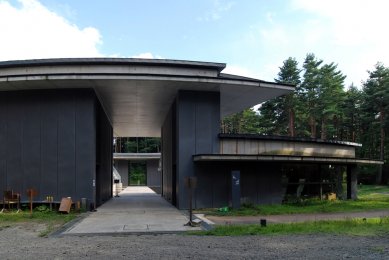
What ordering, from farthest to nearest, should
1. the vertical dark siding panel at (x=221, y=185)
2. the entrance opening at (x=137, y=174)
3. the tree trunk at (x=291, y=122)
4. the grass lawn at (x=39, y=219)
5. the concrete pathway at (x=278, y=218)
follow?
the entrance opening at (x=137, y=174)
the tree trunk at (x=291, y=122)
the vertical dark siding panel at (x=221, y=185)
the concrete pathway at (x=278, y=218)
the grass lawn at (x=39, y=219)

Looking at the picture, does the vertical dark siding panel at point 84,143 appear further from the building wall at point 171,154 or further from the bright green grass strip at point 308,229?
the bright green grass strip at point 308,229

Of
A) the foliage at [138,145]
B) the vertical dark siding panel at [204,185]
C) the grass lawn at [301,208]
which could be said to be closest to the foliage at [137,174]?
the foliage at [138,145]

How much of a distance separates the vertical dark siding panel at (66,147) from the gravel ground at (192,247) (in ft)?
28.1

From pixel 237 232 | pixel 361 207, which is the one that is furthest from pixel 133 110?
pixel 237 232

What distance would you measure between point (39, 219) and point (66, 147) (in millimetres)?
4819

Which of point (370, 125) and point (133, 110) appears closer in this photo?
point (133, 110)

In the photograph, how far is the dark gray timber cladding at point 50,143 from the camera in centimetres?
2152

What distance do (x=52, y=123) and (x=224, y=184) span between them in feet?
29.0

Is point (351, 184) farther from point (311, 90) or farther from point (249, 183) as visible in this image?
point (311, 90)

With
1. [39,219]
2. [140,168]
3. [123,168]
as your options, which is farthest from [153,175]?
[39,219]

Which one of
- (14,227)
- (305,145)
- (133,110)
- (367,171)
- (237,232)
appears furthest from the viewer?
(367,171)

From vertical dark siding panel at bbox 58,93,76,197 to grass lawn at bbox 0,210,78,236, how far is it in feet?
5.81

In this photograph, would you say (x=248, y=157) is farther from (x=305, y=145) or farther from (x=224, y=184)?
(x=305, y=145)

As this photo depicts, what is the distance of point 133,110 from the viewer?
2986 cm
